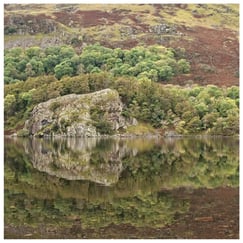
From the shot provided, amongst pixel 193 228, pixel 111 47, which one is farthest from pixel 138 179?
pixel 111 47

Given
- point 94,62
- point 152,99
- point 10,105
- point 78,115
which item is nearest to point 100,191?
point 78,115

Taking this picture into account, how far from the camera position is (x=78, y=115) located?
248ft

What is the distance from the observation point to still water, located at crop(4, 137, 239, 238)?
14055 mm

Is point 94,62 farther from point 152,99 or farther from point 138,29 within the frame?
point 152,99

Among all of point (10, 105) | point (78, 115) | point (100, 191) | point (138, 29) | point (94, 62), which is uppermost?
point (100, 191)

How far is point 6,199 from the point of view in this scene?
17.9 metres

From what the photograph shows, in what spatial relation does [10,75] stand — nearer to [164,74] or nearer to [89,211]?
[164,74]

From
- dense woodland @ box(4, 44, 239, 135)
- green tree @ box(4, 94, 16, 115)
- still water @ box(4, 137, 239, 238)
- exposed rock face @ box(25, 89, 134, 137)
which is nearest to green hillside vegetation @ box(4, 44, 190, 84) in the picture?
dense woodland @ box(4, 44, 239, 135)

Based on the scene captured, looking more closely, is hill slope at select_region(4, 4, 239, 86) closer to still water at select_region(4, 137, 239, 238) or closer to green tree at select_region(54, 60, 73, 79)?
green tree at select_region(54, 60, 73, 79)

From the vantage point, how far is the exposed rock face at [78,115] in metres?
75.1

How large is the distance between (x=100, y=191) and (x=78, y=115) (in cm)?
5655

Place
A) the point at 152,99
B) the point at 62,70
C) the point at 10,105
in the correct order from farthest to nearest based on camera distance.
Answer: the point at 62,70 → the point at 10,105 → the point at 152,99

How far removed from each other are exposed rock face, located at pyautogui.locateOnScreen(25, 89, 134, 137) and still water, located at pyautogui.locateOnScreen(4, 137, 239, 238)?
141 feet

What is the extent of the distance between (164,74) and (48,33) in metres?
42.2
